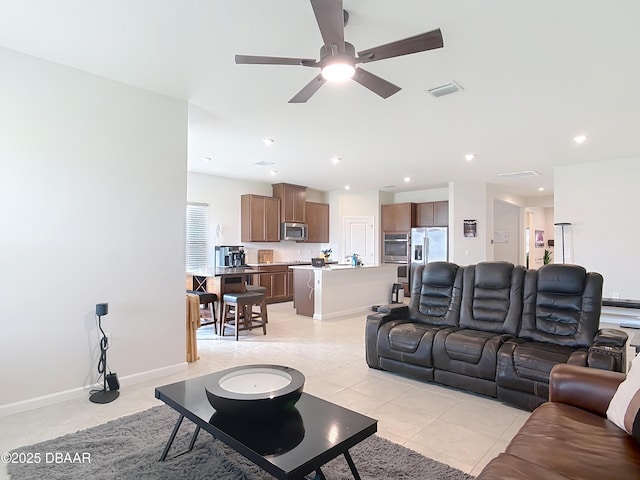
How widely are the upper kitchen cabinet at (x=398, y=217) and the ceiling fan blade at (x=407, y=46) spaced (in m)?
7.37

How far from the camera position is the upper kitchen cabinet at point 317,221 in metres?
9.23

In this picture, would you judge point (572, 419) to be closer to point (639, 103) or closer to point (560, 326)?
point (560, 326)

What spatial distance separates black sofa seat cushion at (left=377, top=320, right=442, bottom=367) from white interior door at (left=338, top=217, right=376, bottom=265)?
5969 millimetres

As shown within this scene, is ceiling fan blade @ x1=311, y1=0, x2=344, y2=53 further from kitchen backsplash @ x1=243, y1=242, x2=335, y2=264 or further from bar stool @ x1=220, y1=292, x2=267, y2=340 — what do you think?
kitchen backsplash @ x1=243, y1=242, x2=335, y2=264

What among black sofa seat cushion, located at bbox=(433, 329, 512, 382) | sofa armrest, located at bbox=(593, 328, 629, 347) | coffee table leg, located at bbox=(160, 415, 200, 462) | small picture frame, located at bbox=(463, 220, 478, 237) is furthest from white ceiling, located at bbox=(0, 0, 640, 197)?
small picture frame, located at bbox=(463, 220, 478, 237)

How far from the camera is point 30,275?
2.88m

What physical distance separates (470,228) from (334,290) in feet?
12.4

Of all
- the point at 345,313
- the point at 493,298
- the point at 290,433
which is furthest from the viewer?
the point at 345,313

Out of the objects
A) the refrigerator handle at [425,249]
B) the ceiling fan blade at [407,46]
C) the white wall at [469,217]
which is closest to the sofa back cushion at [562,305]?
the ceiling fan blade at [407,46]

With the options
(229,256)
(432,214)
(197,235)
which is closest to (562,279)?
(229,256)

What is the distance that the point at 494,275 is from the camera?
11.9ft

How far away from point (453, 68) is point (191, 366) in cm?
378

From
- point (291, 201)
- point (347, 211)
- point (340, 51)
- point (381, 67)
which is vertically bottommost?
point (347, 211)

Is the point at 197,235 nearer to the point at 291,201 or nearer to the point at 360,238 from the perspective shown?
the point at 291,201
